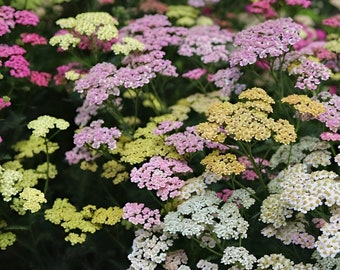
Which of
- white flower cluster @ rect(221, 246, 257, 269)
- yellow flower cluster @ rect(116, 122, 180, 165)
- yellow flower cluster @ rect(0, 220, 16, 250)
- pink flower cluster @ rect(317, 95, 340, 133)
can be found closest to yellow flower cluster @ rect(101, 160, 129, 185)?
yellow flower cluster @ rect(116, 122, 180, 165)

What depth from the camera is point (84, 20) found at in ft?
13.9

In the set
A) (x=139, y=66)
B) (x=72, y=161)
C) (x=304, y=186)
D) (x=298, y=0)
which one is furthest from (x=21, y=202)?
(x=298, y=0)

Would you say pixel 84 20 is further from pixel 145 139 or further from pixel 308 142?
pixel 308 142

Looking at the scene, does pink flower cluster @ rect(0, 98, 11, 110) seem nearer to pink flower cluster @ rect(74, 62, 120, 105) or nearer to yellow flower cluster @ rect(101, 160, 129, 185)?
pink flower cluster @ rect(74, 62, 120, 105)

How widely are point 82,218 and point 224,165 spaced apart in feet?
3.52

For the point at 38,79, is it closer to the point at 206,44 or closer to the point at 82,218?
the point at 82,218

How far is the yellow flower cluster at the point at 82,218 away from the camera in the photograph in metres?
3.61

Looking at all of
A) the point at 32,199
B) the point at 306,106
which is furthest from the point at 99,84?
the point at 306,106

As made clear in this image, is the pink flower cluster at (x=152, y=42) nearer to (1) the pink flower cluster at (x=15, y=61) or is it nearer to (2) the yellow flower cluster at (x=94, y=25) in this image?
(2) the yellow flower cluster at (x=94, y=25)

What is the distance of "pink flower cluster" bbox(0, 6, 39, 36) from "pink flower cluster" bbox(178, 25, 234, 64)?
4.01 feet

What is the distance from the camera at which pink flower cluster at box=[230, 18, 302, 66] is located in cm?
375

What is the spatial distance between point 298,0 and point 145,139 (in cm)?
177

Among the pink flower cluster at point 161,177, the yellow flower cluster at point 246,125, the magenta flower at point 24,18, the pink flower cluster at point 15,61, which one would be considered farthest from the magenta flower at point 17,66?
the yellow flower cluster at point 246,125

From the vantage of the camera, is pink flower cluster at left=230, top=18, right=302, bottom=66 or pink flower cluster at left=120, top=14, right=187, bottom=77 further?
pink flower cluster at left=120, top=14, right=187, bottom=77
